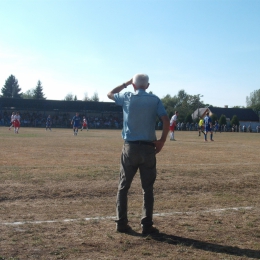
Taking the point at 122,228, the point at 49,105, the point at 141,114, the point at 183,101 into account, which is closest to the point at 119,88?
the point at 141,114

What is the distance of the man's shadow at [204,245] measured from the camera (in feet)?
17.3

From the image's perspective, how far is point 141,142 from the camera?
6.12m

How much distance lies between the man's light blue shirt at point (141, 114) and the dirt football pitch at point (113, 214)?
4.44 ft

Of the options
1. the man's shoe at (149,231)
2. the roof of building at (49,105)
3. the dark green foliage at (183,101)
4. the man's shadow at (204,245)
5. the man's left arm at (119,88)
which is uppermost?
the dark green foliage at (183,101)

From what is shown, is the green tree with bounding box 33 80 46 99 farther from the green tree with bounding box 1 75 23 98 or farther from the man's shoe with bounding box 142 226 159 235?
the man's shoe with bounding box 142 226 159 235

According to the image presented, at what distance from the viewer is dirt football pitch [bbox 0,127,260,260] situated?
5.31 metres

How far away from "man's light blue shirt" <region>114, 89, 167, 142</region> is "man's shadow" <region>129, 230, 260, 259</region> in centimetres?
132

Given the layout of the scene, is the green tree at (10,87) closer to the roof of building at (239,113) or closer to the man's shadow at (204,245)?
the roof of building at (239,113)

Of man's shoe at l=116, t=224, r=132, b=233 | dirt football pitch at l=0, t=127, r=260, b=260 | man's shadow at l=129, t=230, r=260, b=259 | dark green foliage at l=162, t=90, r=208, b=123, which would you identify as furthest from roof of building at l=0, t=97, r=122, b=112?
man's shadow at l=129, t=230, r=260, b=259

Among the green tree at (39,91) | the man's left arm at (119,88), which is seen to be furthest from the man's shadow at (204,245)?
the green tree at (39,91)

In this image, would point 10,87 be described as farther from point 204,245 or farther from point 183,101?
point 204,245

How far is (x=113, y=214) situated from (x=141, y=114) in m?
1.96

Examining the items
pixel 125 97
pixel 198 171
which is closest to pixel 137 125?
pixel 125 97

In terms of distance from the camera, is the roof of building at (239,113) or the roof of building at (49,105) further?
the roof of building at (239,113)
